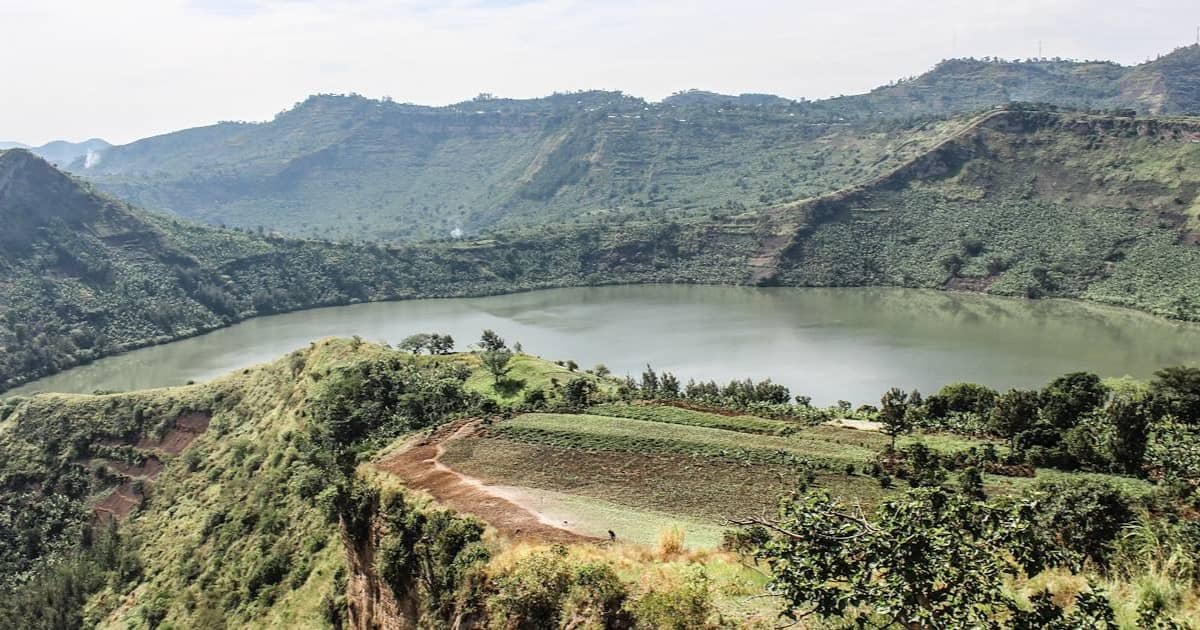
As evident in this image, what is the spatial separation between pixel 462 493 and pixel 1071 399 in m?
19.3

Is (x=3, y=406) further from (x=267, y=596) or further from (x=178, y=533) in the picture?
(x=267, y=596)

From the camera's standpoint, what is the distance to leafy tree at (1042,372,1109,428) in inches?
930

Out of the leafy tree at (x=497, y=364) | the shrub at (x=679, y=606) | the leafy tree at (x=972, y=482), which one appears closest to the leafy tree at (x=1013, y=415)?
the leafy tree at (x=972, y=482)

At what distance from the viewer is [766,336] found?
207 feet

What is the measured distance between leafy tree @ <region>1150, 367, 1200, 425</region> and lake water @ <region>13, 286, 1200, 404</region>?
16433 millimetres

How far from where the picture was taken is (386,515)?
55.3ft

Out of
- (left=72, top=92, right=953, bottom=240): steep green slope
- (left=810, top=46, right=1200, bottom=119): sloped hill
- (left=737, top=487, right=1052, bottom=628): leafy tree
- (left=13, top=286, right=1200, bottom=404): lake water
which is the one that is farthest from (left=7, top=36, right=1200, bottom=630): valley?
(left=810, top=46, right=1200, bottom=119): sloped hill

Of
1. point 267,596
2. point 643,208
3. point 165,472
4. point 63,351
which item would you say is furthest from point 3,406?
point 643,208

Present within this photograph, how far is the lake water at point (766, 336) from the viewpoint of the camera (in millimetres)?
49625

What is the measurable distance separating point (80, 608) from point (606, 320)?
51083 mm

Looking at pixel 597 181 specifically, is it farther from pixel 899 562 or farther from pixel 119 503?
pixel 899 562

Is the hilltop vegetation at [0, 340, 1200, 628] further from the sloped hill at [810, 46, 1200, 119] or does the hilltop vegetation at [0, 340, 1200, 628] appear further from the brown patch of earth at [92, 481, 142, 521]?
the sloped hill at [810, 46, 1200, 119]

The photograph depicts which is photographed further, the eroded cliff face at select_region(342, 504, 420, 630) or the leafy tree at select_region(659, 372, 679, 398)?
the leafy tree at select_region(659, 372, 679, 398)

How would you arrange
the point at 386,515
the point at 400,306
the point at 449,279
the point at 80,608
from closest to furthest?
1. the point at 386,515
2. the point at 80,608
3. the point at 400,306
4. the point at 449,279
